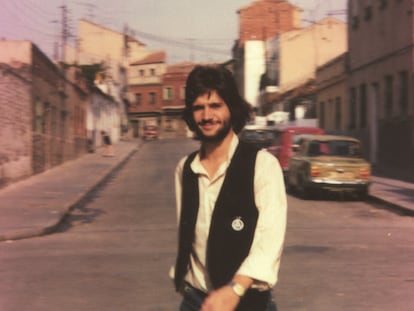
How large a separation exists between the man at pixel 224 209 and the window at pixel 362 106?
103ft

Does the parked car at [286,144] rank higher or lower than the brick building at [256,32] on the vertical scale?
lower

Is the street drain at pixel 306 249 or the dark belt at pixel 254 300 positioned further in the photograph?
the street drain at pixel 306 249

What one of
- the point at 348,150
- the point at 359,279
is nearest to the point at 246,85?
the point at 348,150

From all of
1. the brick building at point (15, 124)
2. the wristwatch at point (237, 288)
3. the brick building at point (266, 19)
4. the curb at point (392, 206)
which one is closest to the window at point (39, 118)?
the brick building at point (15, 124)

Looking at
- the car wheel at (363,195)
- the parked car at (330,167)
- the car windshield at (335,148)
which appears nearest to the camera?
the parked car at (330,167)

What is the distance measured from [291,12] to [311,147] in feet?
202

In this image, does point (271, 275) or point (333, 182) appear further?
point (333, 182)

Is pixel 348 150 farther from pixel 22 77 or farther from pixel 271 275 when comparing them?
pixel 271 275

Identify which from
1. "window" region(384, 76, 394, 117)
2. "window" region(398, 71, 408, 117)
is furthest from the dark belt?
"window" region(384, 76, 394, 117)

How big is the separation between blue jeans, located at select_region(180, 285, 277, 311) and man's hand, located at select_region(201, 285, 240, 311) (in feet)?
0.92

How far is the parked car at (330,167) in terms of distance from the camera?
18.5 m

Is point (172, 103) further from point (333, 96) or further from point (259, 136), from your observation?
point (259, 136)

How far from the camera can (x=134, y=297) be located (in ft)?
24.1

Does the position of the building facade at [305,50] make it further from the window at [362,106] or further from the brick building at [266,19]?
the window at [362,106]
